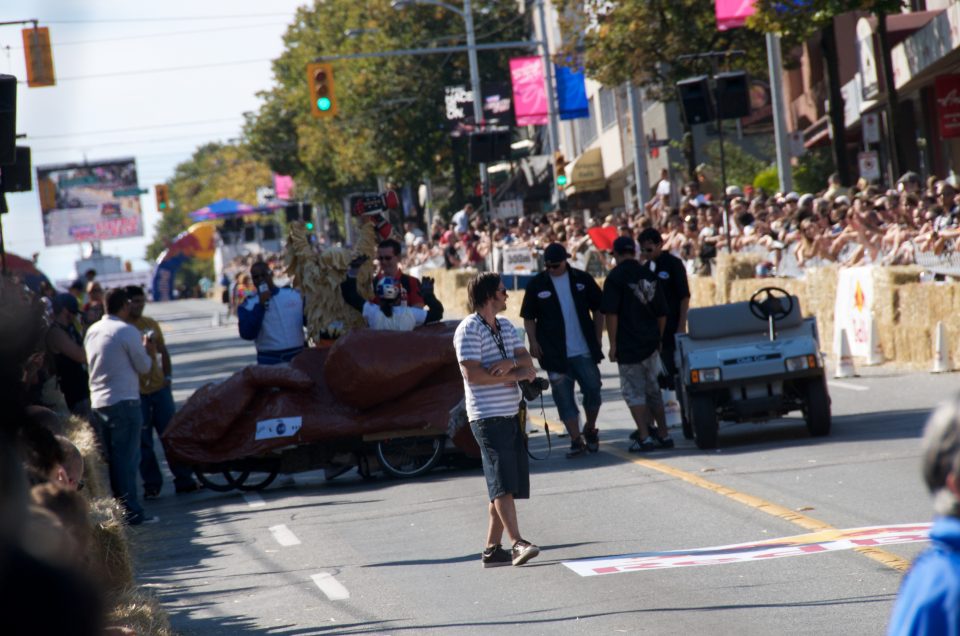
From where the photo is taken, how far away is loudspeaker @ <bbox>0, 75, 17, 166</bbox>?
13250 mm

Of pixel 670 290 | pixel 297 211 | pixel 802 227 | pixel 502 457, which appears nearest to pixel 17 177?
pixel 670 290

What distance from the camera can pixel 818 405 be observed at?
1433 cm

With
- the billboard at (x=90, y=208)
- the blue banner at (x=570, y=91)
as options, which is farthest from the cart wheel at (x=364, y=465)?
the billboard at (x=90, y=208)

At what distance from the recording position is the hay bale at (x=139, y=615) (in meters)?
7.42

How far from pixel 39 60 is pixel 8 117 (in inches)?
554

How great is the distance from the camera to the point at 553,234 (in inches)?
1388

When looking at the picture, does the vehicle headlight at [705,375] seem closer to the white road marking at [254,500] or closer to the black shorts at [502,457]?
the white road marking at [254,500]

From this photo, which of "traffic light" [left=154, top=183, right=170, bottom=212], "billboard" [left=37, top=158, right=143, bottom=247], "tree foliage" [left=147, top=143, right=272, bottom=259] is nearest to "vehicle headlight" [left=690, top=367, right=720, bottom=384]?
"traffic light" [left=154, top=183, right=170, bottom=212]

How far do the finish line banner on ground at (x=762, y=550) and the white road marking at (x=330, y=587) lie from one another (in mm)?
1308

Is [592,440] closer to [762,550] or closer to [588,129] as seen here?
[762,550]

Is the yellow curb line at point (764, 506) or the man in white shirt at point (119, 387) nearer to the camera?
the yellow curb line at point (764, 506)

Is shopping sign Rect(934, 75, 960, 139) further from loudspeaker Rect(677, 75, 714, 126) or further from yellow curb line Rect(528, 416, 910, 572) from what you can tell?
yellow curb line Rect(528, 416, 910, 572)

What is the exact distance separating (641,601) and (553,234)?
27.0 m

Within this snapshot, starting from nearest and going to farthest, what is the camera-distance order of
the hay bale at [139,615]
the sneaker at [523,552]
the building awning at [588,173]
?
the hay bale at [139,615]
the sneaker at [523,552]
the building awning at [588,173]
